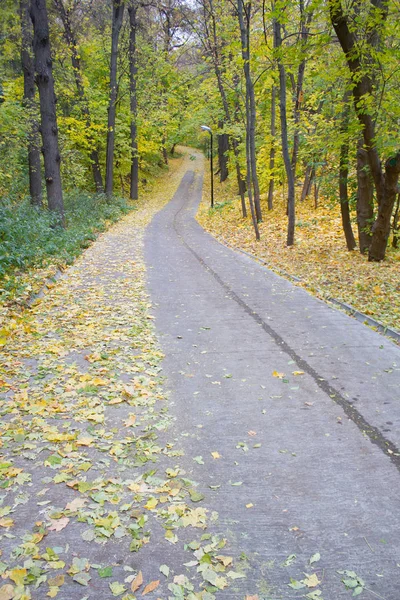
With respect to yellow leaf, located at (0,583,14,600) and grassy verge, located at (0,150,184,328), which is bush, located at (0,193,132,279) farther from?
yellow leaf, located at (0,583,14,600)

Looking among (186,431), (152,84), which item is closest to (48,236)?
(186,431)

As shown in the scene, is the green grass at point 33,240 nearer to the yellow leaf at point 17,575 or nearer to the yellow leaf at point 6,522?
the yellow leaf at point 6,522

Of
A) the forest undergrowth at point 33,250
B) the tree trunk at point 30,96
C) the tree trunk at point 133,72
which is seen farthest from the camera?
the tree trunk at point 133,72

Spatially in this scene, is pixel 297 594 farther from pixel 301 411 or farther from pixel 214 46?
pixel 214 46

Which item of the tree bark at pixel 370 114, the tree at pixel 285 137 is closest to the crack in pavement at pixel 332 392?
the tree bark at pixel 370 114

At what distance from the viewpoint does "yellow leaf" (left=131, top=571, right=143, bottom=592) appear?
2.38 m

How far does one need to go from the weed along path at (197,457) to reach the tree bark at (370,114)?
12.7 ft

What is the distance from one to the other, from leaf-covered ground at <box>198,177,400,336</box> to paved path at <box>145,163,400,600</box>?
1.04 meters

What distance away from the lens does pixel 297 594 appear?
2359 millimetres

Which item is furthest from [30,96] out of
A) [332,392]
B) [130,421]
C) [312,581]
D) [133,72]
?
[312,581]

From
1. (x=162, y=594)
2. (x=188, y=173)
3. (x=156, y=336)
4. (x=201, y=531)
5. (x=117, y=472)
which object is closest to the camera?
(x=162, y=594)

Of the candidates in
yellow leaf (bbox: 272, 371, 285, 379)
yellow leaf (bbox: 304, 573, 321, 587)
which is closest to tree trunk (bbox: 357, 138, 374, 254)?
yellow leaf (bbox: 272, 371, 285, 379)

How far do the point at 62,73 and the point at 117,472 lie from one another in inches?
732

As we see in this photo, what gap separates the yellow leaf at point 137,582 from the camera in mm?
2375
